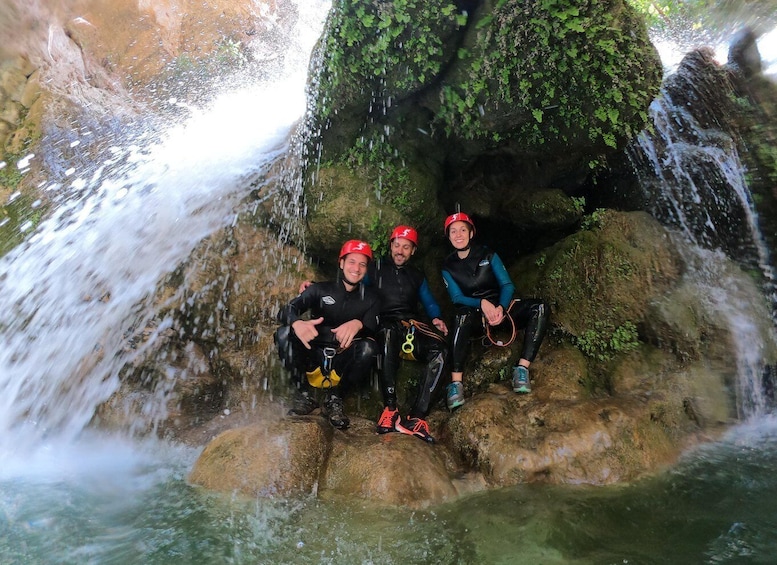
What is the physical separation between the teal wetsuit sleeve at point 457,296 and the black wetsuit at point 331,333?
0.93m

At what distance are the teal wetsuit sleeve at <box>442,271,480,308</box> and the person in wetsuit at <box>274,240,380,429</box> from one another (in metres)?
0.91

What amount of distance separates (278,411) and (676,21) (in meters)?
13.0

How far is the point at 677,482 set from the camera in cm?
403

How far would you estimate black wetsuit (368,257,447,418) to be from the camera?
521 cm

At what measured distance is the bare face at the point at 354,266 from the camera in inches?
208

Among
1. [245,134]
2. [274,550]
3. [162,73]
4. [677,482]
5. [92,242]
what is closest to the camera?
[274,550]

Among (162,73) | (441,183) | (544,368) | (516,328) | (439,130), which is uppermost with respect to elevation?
(162,73)

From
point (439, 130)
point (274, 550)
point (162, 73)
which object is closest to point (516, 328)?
point (439, 130)

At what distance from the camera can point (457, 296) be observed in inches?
227

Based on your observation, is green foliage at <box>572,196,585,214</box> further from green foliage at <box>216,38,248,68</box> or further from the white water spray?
green foliage at <box>216,38,248,68</box>

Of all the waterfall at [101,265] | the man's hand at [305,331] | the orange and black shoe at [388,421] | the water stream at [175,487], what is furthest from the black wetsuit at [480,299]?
the waterfall at [101,265]

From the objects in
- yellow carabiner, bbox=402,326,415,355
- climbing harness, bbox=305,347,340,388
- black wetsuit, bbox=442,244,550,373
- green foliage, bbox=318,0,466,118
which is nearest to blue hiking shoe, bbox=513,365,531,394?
black wetsuit, bbox=442,244,550,373

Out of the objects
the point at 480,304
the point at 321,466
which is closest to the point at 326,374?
the point at 321,466

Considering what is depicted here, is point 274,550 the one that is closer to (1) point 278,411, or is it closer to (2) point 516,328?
(1) point 278,411
